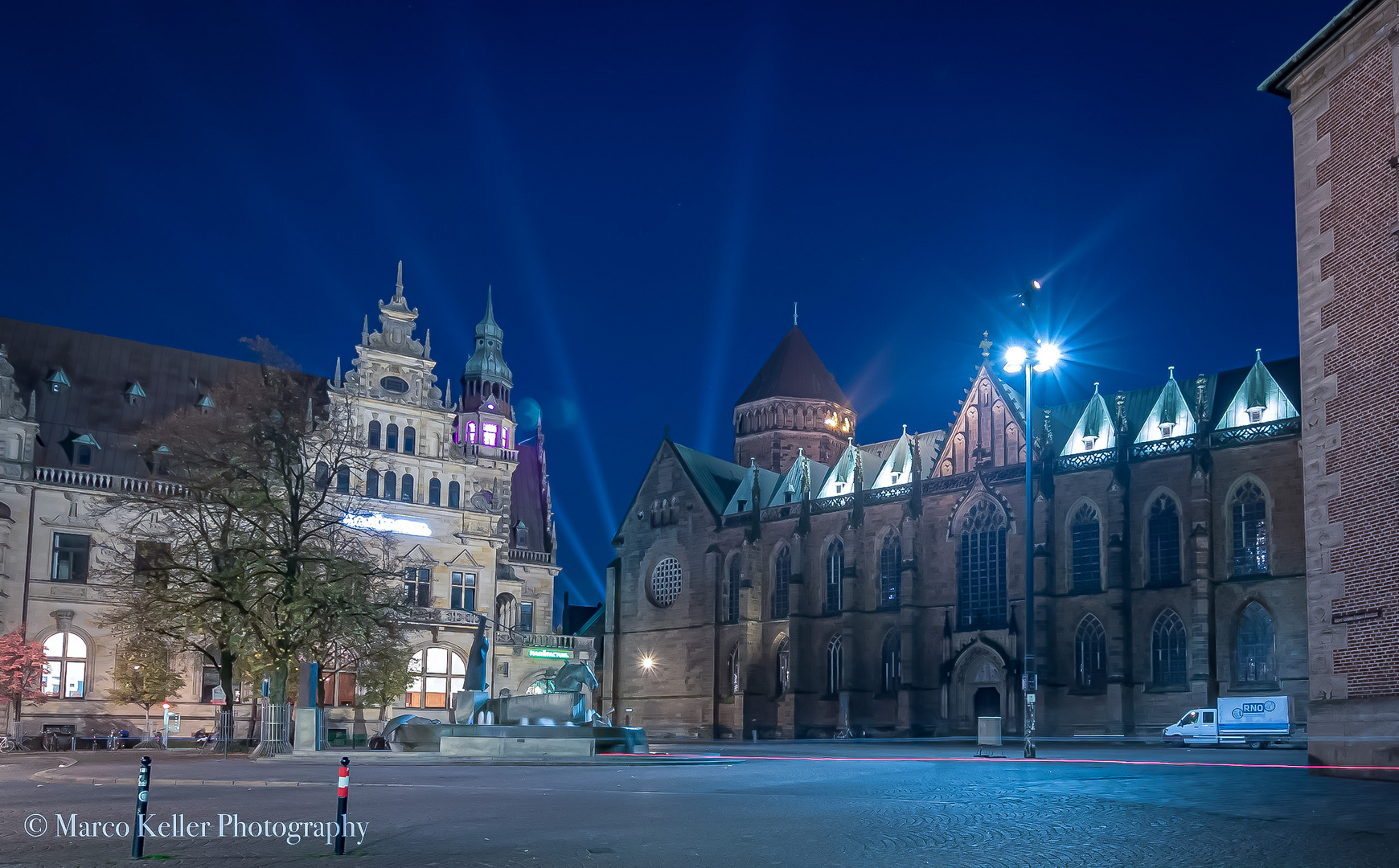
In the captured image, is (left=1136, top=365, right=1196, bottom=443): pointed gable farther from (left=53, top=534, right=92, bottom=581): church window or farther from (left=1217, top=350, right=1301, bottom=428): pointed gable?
(left=53, top=534, right=92, bottom=581): church window

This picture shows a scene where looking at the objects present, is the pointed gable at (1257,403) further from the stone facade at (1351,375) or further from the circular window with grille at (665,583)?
the circular window with grille at (665,583)

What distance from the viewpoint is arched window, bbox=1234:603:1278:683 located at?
4894 centimetres

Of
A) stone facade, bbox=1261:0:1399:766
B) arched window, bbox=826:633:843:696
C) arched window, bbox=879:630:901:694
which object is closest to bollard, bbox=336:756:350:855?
stone facade, bbox=1261:0:1399:766

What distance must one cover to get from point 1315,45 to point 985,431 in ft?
132

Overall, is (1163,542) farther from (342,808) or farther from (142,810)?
(142,810)

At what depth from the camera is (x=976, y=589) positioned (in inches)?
2408

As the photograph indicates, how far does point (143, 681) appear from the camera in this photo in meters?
50.9

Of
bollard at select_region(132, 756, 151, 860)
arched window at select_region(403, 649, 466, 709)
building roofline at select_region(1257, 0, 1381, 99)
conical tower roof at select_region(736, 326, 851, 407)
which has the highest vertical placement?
Answer: conical tower roof at select_region(736, 326, 851, 407)

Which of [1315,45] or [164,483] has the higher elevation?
[1315,45]

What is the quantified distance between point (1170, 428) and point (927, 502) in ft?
43.4

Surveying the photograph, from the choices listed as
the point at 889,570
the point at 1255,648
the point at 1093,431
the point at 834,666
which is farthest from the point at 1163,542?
the point at 834,666

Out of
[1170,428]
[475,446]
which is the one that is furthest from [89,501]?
[1170,428]

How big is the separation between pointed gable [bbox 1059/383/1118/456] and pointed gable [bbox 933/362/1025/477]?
2.61 m

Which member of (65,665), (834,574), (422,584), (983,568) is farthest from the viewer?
(834,574)
